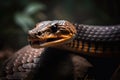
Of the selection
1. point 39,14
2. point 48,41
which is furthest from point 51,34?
point 39,14

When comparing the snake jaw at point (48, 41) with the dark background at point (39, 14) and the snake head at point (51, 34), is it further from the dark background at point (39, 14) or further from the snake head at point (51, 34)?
the dark background at point (39, 14)

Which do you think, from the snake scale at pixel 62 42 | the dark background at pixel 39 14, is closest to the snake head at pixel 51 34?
the snake scale at pixel 62 42

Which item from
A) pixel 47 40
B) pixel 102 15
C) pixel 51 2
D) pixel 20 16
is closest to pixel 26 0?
pixel 20 16

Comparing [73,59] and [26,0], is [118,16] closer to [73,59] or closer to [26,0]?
[26,0]

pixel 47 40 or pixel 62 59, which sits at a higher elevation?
pixel 47 40

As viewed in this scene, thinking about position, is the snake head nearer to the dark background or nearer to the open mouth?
the open mouth

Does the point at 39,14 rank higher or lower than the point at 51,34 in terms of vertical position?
higher

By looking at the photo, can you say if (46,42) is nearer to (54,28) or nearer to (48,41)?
(48,41)
